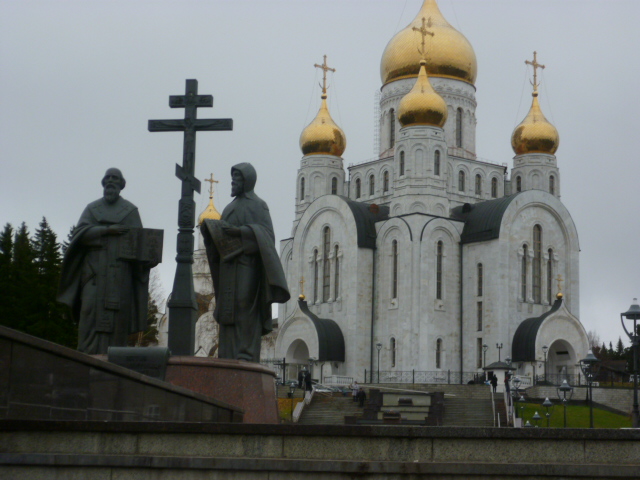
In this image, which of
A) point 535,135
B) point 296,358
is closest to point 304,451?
point 296,358

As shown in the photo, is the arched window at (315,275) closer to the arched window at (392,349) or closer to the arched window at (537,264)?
the arched window at (392,349)

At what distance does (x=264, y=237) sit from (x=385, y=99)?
150 ft

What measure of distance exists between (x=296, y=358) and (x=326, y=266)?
15.2ft

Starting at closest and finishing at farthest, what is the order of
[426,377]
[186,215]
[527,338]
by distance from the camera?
[186,215]
[527,338]
[426,377]

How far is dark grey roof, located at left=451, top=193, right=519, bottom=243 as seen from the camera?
165ft

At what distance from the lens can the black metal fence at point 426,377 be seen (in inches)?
1889

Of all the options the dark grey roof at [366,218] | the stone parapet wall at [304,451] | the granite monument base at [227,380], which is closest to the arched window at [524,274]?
the dark grey roof at [366,218]

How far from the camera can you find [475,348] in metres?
49.8

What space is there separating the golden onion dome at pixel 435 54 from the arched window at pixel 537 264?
9.37 metres

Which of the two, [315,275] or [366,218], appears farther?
[315,275]

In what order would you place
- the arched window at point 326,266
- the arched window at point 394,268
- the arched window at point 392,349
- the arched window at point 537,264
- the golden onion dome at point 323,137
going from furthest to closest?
the golden onion dome at point 323,137 → the arched window at point 326,266 → the arched window at point 537,264 → the arched window at point 394,268 → the arched window at point 392,349

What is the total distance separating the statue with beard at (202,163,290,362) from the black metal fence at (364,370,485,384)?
3557 centimetres

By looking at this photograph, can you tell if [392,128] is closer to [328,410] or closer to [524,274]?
[524,274]

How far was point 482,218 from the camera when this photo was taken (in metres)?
51.1
